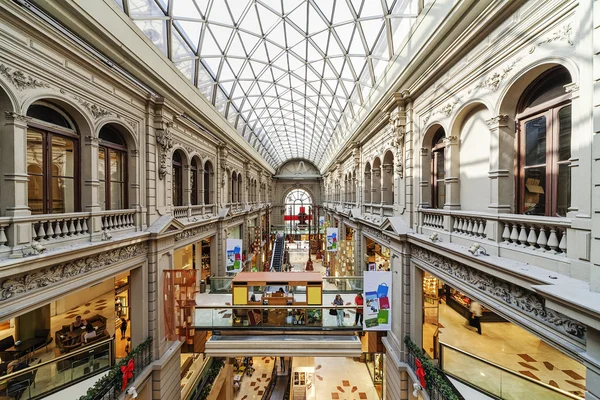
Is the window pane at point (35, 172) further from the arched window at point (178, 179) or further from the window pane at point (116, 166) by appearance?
the arched window at point (178, 179)

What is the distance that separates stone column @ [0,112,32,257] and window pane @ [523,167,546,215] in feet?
34.5

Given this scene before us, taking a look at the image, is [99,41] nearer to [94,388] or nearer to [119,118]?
[119,118]

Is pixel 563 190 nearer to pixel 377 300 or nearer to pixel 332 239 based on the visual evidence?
pixel 377 300

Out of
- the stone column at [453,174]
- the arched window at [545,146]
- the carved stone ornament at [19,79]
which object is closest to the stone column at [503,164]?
the arched window at [545,146]

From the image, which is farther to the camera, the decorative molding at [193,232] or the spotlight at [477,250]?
the decorative molding at [193,232]

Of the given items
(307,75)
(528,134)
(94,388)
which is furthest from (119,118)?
(307,75)

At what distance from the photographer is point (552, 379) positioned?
8477mm

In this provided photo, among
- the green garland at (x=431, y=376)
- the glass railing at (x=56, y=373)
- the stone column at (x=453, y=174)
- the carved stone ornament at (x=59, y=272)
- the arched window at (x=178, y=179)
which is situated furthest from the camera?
the arched window at (x=178, y=179)

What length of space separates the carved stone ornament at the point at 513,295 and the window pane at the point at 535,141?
2.60 m

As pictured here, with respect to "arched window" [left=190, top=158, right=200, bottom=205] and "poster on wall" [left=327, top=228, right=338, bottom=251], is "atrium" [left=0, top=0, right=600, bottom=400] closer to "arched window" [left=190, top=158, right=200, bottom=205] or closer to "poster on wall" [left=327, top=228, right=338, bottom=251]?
"arched window" [left=190, top=158, right=200, bottom=205]

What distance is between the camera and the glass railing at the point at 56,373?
6.80 metres

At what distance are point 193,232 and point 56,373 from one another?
7.29 meters

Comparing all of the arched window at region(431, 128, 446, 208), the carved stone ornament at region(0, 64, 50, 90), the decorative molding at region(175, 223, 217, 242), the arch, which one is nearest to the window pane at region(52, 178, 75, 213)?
the carved stone ornament at region(0, 64, 50, 90)

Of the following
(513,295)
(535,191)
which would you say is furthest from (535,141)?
(513,295)
